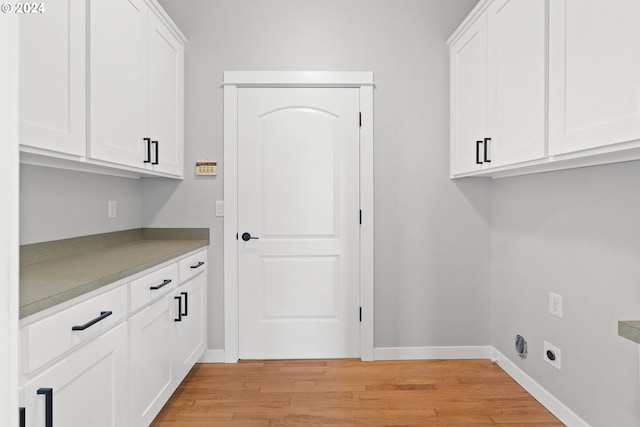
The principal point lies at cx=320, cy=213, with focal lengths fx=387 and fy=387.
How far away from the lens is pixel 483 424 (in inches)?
78.6

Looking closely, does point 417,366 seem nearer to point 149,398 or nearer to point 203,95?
point 149,398

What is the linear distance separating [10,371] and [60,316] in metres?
0.60

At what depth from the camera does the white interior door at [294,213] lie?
279 cm

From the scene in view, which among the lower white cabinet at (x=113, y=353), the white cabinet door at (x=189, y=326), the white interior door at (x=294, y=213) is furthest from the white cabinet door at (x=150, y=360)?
the white interior door at (x=294, y=213)

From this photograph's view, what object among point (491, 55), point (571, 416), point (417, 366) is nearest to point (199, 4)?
point (491, 55)

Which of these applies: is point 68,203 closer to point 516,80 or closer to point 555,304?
point 516,80

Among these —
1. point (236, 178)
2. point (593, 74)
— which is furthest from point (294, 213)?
point (593, 74)

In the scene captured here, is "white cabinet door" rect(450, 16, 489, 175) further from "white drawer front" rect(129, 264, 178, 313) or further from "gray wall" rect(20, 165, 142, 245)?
"gray wall" rect(20, 165, 142, 245)

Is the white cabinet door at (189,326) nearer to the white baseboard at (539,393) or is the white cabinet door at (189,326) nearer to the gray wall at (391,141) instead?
the gray wall at (391,141)

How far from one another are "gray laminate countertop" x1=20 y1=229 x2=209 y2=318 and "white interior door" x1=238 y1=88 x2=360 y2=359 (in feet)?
1.46

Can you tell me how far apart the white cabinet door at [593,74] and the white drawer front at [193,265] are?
197 centimetres

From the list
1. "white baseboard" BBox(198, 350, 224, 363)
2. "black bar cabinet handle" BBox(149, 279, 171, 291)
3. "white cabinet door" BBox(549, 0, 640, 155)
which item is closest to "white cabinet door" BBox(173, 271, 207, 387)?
"white baseboard" BBox(198, 350, 224, 363)

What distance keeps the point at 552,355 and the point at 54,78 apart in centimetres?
267

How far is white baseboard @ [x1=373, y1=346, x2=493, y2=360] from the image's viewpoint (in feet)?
9.21
